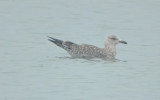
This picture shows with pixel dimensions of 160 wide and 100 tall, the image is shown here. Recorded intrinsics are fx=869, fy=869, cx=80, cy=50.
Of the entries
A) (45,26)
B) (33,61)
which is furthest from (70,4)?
(33,61)

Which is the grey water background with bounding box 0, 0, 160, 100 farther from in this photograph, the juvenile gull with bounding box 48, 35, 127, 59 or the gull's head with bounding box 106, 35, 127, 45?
the gull's head with bounding box 106, 35, 127, 45

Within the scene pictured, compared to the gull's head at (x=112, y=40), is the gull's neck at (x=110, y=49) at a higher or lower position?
lower

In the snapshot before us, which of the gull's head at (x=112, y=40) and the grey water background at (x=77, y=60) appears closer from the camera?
the grey water background at (x=77, y=60)

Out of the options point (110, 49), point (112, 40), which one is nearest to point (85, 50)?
point (110, 49)

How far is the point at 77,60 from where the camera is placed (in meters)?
19.6

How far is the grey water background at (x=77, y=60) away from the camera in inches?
655

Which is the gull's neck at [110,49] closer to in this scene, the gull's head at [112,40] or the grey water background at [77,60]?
the gull's head at [112,40]

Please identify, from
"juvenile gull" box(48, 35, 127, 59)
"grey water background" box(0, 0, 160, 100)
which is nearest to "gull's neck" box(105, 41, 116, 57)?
"juvenile gull" box(48, 35, 127, 59)

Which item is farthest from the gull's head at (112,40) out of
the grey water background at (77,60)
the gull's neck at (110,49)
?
the grey water background at (77,60)

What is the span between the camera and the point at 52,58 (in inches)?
773

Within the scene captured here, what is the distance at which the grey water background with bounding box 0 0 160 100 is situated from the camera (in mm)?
16625

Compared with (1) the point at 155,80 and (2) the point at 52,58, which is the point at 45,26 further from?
(1) the point at 155,80

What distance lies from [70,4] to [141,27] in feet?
12.8

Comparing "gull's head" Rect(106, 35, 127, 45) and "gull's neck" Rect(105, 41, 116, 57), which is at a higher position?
"gull's head" Rect(106, 35, 127, 45)
